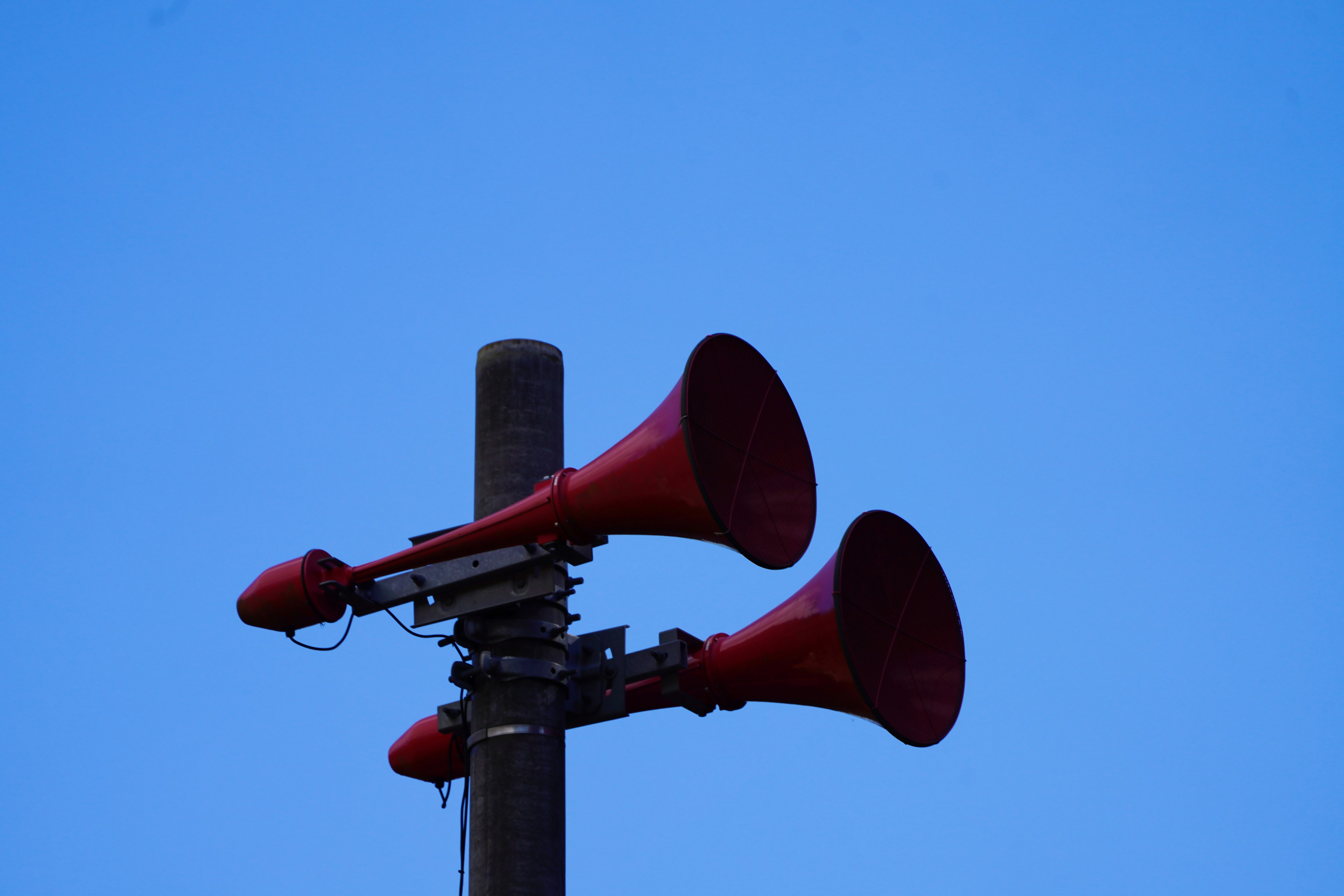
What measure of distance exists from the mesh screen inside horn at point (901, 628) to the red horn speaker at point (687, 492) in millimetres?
320

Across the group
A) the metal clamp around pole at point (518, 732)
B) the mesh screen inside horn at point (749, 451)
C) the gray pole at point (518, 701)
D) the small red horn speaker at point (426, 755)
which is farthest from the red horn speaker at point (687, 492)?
the small red horn speaker at point (426, 755)

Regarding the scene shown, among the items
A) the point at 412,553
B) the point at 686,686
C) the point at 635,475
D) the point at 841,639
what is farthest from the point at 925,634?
the point at 412,553

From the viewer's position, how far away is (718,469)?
6.79m

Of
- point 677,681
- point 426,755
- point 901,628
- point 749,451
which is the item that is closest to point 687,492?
point 749,451

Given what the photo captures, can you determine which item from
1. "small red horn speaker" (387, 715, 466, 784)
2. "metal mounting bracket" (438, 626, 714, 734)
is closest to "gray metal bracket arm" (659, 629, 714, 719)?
"metal mounting bracket" (438, 626, 714, 734)

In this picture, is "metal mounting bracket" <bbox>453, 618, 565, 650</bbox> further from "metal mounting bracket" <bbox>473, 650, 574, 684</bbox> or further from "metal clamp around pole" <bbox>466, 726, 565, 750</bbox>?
"metal clamp around pole" <bbox>466, 726, 565, 750</bbox>

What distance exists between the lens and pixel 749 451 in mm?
7047

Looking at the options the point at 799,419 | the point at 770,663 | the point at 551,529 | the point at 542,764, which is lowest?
the point at 542,764

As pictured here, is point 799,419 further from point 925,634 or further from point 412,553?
point 412,553

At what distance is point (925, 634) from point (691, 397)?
194 centimetres

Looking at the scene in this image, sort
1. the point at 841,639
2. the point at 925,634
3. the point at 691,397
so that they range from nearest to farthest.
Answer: the point at 691,397, the point at 841,639, the point at 925,634

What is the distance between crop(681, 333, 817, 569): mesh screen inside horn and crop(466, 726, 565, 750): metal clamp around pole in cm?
138

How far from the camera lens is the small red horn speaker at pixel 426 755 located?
8188 millimetres

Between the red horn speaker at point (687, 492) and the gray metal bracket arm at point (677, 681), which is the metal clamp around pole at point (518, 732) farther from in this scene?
the red horn speaker at point (687, 492)
